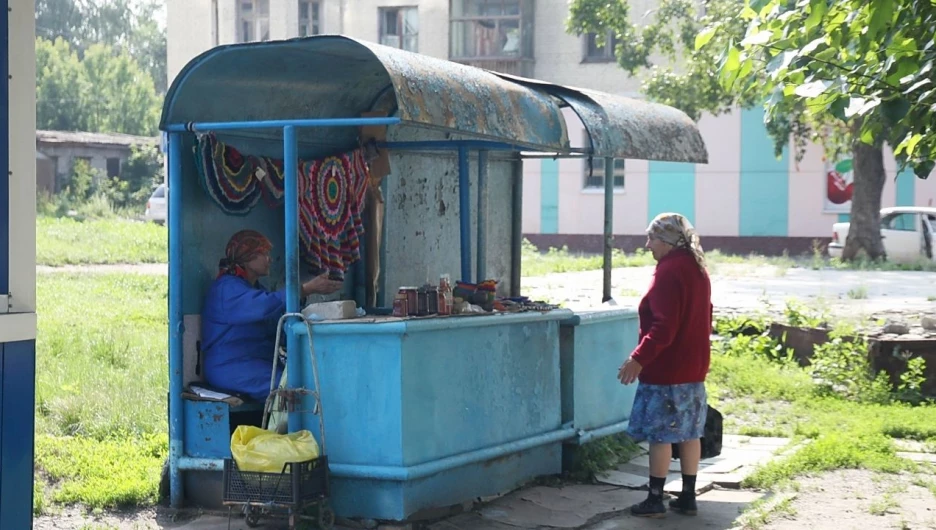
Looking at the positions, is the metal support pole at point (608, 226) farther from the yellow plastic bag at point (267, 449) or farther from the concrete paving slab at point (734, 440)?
the yellow plastic bag at point (267, 449)

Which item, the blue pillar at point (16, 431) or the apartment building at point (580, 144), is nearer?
the blue pillar at point (16, 431)

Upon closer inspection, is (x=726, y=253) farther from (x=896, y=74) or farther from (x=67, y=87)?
(x=67, y=87)

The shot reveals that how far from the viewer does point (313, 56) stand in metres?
6.92

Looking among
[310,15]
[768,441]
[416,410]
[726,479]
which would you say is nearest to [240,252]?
[416,410]

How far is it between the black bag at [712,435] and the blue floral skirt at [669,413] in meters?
1.27

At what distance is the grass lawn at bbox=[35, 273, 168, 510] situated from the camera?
6988mm

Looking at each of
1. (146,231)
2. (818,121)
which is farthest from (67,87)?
(818,121)

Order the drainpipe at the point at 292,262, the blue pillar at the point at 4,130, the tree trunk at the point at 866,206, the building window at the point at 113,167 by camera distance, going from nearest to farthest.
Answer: the blue pillar at the point at 4,130 → the drainpipe at the point at 292,262 → the tree trunk at the point at 866,206 → the building window at the point at 113,167

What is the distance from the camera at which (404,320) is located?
623 centimetres

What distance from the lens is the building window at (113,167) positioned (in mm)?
43656

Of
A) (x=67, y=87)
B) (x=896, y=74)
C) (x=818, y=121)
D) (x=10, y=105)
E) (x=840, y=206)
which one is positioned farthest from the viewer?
(x=67, y=87)

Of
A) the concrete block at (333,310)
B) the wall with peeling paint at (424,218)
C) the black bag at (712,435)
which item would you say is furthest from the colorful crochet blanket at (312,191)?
the black bag at (712,435)

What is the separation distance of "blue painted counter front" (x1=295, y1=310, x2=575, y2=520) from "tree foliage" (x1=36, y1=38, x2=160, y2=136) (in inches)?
1932

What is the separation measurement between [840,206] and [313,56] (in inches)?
1065
